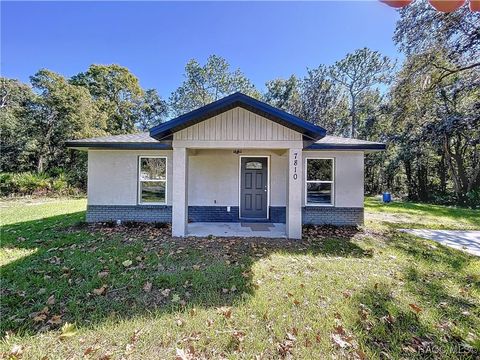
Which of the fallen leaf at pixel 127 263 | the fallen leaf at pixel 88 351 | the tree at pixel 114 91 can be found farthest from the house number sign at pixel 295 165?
the tree at pixel 114 91

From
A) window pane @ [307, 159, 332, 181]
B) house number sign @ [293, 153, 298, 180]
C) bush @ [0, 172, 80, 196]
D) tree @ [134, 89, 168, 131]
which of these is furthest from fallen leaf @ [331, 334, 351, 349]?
tree @ [134, 89, 168, 131]

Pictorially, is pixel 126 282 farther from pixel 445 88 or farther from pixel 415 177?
pixel 415 177

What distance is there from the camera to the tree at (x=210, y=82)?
2638 cm

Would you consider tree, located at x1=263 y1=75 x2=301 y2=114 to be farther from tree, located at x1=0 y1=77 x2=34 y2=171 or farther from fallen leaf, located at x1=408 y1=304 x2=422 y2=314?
fallen leaf, located at x1=408 y1=304 x2=422 y2=314

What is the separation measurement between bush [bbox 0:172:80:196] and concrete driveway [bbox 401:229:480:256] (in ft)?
68.5

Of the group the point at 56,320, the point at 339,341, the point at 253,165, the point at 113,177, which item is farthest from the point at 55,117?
the point at 339,341

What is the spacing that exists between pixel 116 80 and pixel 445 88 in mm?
30459

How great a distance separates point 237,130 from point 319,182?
159 inches

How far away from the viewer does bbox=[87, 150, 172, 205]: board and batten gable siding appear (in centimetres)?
907

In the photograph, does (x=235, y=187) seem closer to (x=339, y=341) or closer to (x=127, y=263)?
(x=127, y=263)

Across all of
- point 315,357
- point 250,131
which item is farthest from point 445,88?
point 315,357

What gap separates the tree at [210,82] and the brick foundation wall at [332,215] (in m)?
20.8

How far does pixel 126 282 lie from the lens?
436 cm

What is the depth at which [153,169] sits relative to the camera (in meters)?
9.64
